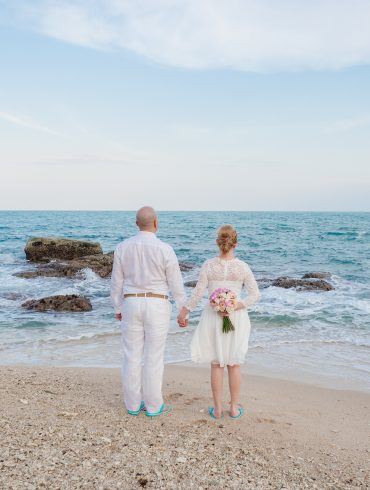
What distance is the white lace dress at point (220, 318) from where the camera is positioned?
193 inches

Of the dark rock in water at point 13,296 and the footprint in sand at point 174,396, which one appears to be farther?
the dark rock in water at point 13,296

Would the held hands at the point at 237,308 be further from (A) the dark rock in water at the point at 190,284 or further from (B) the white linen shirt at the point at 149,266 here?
(A) the dark rock in water at the point at 190,284

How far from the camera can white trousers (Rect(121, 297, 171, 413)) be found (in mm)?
4789

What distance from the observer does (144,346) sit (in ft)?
16.2

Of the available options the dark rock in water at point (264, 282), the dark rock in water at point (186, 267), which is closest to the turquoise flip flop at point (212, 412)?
the dark rock in water at point (264, 282)

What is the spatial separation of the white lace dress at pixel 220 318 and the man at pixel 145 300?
298mm

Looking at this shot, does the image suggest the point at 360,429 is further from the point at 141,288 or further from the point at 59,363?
the point at 59,363

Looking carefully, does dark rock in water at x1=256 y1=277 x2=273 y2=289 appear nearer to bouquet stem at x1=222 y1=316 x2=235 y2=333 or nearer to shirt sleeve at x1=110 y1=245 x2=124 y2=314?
bouquet stem at x1=222 y1=316 x2=235 y2=333

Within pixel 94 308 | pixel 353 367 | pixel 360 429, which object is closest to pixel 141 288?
pixel 360 429

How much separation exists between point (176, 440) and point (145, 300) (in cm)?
133

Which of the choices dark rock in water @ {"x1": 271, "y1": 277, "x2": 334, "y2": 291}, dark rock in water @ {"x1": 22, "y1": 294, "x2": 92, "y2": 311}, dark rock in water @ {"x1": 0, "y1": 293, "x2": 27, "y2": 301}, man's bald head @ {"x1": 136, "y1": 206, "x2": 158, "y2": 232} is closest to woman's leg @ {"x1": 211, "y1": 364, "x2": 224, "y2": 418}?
man's bald head @ {"x1": 136, "y1": 206, "x2": 158, "y2": 232}

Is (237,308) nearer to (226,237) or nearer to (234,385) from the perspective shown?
(226,237)

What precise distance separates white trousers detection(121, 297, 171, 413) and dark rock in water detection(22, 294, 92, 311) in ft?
25.8

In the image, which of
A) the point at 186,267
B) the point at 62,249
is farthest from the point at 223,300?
the point at 62,249
